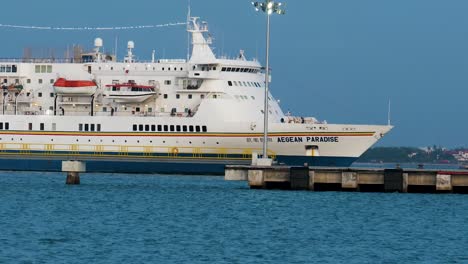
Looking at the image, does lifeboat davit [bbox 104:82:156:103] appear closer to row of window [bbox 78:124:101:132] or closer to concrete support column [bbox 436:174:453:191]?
row of window [bbox 78:124:101:132]

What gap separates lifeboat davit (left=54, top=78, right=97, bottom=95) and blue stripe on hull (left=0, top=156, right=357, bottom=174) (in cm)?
432

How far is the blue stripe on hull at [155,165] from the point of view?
225ft

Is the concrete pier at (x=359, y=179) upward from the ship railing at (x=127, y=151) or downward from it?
downward

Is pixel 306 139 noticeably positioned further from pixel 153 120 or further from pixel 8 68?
pixel 8 68

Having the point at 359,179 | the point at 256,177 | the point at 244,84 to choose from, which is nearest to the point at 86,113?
the point at 244,84

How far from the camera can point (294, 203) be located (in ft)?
154

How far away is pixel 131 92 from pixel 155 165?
15.7 feet

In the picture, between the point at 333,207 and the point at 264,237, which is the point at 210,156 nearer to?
the point at 333,207

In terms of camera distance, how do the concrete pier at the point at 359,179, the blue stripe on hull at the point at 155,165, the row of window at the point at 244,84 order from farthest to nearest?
the row of window at the point at 244,84, the blue stripe on hull at the point at 155,165, the concrete pier at the point at 359,179

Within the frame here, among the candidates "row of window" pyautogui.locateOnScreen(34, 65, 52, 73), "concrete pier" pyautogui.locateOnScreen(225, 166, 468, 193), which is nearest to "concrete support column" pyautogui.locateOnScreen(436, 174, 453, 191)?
"concrete pier" pyautogui.locateOnScreen(225, 166, 468, 193)

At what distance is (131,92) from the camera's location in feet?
233

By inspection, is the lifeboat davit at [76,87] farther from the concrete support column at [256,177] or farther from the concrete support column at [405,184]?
the concrete support column at [405,184]

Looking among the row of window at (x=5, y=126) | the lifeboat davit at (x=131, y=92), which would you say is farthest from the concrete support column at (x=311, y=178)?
the row of window at (x=5, y=126)

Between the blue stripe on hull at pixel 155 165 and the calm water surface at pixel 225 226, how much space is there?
12563 mm
